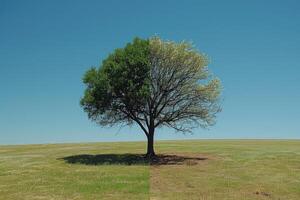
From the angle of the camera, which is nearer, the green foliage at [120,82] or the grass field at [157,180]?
the grass field at [157,180]

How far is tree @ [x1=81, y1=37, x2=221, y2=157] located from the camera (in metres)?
48.3

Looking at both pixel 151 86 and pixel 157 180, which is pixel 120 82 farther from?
pixel 157 180

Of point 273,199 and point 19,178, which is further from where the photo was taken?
point 19,178

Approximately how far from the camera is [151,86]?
4988cm

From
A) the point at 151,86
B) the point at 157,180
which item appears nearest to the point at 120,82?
the point at 151,86

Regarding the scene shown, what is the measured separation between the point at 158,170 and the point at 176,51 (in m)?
16.8

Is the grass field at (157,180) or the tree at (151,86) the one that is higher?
the tree at (151,86)

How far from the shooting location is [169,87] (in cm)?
5097

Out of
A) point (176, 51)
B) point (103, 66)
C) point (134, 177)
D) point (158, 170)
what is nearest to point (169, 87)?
point (176, 51)

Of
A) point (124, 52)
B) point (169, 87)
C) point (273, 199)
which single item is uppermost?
point (124, 52)

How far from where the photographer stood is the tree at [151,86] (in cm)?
4834

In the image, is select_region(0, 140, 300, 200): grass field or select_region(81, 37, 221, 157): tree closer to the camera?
select_region(0, 140, 300, 200): grass field

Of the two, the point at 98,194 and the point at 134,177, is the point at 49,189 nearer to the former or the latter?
the point at 98,194

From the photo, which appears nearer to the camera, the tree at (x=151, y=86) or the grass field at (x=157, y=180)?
the grass field at (x=157, y=180)
